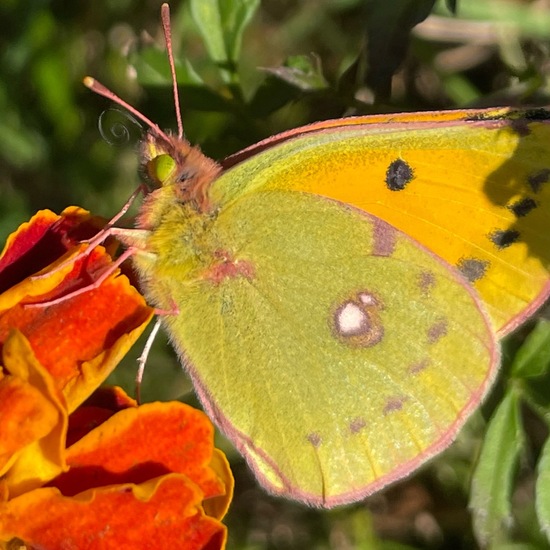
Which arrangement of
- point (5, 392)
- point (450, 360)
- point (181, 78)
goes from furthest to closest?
point (181, 78)
point (450, 360)
point (5, 392)

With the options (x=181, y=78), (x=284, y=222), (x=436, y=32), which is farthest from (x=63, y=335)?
(x=436, y=32)

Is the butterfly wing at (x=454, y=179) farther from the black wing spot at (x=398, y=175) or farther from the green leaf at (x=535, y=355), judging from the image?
the green leaf at (x=535, y=355)

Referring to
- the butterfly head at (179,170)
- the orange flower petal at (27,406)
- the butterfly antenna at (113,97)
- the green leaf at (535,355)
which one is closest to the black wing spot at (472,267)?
the green leaf at (535,355)

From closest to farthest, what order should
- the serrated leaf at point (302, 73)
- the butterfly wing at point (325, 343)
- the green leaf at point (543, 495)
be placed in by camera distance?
the butterfly wing at point (325, 343), the green leaf at point (543, 495), the serrated leaf at point (302, 73)

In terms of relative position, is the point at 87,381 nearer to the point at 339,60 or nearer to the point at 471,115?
the point at 471,115

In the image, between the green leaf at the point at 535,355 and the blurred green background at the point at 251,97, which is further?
the blurred green background at the point at 251,97

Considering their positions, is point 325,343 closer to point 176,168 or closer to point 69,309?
point 176,168

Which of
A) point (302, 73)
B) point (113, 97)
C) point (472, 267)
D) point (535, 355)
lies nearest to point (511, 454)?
point (535, 355)
